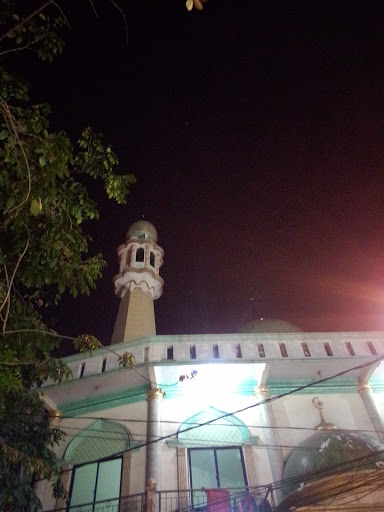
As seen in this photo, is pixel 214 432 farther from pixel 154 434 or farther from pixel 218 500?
pixel 218 500

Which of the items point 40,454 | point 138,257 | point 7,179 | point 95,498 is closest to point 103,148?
point 7,179

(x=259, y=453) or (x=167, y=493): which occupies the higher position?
(x=259, y=453)

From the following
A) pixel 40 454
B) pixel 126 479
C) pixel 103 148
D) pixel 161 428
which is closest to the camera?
pixel 103 148

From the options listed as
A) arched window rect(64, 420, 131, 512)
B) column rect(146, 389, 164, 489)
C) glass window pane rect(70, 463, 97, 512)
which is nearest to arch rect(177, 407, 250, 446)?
column rect(146, 389, 164, 489)

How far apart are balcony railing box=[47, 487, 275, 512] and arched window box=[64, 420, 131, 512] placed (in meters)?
0.13

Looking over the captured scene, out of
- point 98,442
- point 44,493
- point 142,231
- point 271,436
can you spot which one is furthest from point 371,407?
point 142,231

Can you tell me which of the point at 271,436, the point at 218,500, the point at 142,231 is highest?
the point at 142,231

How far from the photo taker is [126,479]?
992cm

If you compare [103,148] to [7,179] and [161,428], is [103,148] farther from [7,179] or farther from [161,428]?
[161,428]

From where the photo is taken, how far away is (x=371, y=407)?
10727 mm

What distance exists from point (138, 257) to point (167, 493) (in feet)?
48.2

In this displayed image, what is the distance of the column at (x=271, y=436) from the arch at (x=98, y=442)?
354 centimetres

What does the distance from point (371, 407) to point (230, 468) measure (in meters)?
4.00

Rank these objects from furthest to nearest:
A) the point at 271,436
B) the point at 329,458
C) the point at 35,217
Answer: the point at 271,436 → the point at 329,458 → the point at 35,217
